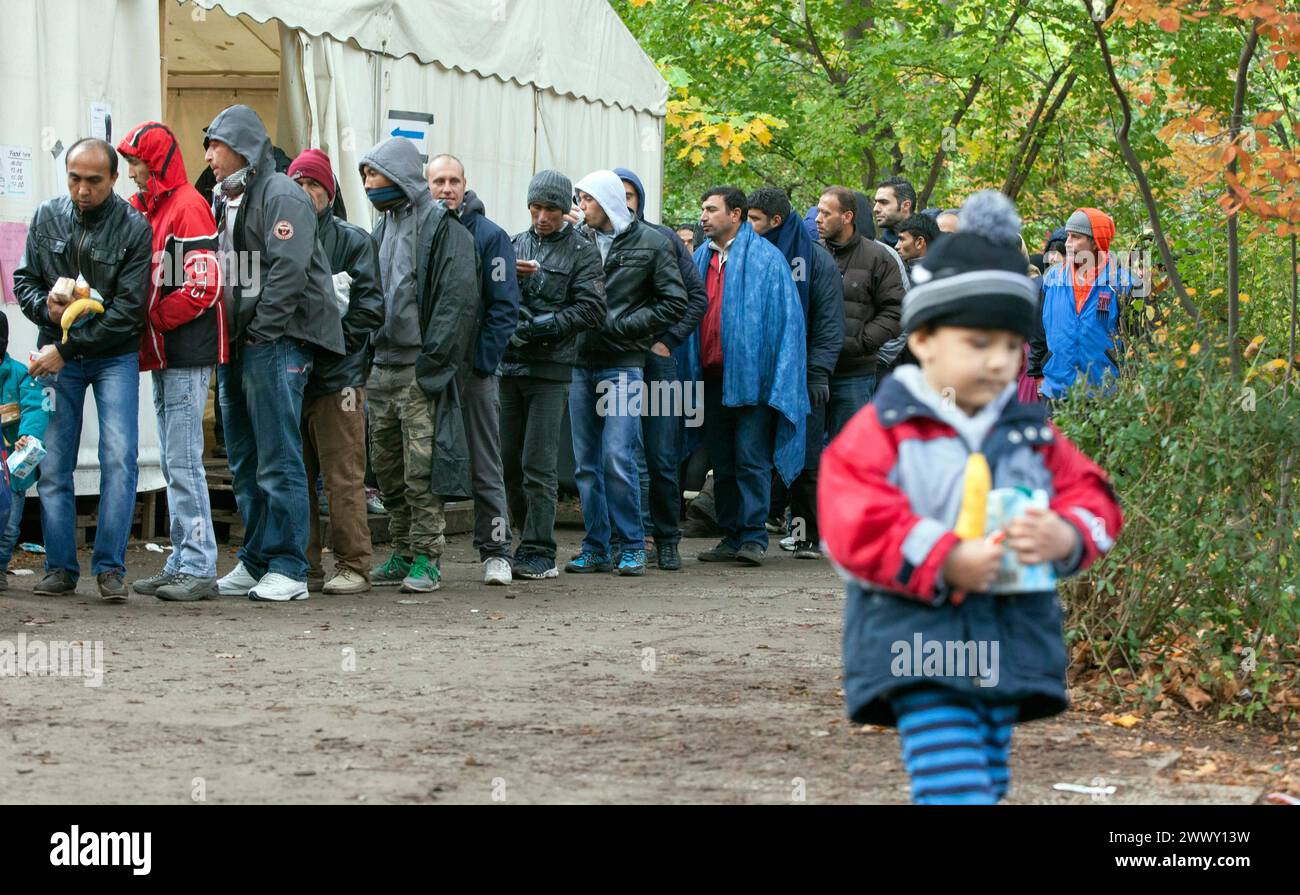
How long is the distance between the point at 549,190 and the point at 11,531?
338cm

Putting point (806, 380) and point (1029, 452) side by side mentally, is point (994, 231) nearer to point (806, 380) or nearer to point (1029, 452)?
point (1029, 452)

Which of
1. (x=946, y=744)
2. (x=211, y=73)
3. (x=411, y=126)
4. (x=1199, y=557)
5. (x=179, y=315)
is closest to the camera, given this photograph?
(x=946, y=744)

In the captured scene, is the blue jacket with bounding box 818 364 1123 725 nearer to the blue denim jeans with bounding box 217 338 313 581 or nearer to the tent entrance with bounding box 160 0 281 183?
the blue denim jeans with bounding box 217 338 313 581

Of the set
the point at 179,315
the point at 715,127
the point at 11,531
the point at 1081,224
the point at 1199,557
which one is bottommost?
the point at 11,531

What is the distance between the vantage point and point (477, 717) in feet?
20.2

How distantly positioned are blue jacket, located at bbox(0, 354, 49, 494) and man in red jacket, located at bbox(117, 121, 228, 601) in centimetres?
84

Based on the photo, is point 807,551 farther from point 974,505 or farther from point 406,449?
point 974,505

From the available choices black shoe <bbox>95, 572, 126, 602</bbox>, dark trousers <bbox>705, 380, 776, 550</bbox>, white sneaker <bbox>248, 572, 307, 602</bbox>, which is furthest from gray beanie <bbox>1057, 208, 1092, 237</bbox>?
black shoe <bbox>95, 572, 126, 602</bbox>

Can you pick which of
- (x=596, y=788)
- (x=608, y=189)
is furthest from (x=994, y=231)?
(x=608, y=189)

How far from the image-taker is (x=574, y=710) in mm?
6336

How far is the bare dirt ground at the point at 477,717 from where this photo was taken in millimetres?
5172

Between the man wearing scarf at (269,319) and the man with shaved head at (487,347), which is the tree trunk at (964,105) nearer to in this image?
the man with shaved head at (487,347)

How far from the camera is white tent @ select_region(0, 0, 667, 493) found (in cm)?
1034

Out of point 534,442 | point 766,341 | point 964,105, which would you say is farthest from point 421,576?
point 964,105
